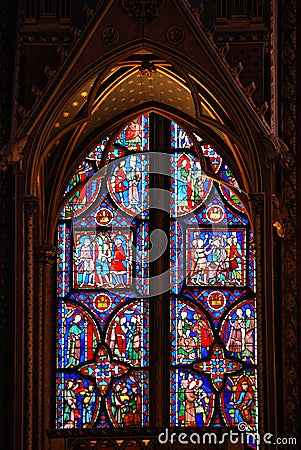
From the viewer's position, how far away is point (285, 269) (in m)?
20.5

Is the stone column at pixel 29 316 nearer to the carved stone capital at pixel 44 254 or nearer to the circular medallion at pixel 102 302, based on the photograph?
the carved stone capital at pixel 44 254

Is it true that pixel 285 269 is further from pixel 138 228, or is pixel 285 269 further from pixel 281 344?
pixel 138 228

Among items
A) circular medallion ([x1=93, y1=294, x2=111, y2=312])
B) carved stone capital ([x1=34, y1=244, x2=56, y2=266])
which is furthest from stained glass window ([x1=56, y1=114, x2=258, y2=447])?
carved stone capital ([x1=34, y1=244, x2=56, y2=266])

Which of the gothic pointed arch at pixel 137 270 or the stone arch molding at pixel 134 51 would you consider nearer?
the stone arch molding at pixel 134 51

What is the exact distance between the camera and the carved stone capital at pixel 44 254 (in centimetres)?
2220

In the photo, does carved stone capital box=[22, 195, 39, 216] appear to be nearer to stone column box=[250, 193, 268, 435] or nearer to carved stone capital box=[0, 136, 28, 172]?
carved stone capital box=[0, 136, 28, 172]

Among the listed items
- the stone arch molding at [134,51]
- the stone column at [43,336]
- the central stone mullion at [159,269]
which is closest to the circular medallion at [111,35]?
the stone arch molding at [134,51]

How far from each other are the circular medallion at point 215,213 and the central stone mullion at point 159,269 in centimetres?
60

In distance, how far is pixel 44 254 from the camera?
2230cm

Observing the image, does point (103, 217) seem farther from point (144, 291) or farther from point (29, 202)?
point (29, 202)

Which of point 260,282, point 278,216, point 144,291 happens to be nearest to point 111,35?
point 278,216

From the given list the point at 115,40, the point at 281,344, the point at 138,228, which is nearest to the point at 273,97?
the point at 115,40

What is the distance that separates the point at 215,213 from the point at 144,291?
1.55 m

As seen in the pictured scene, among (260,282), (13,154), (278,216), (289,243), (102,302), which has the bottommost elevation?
(260,282)
